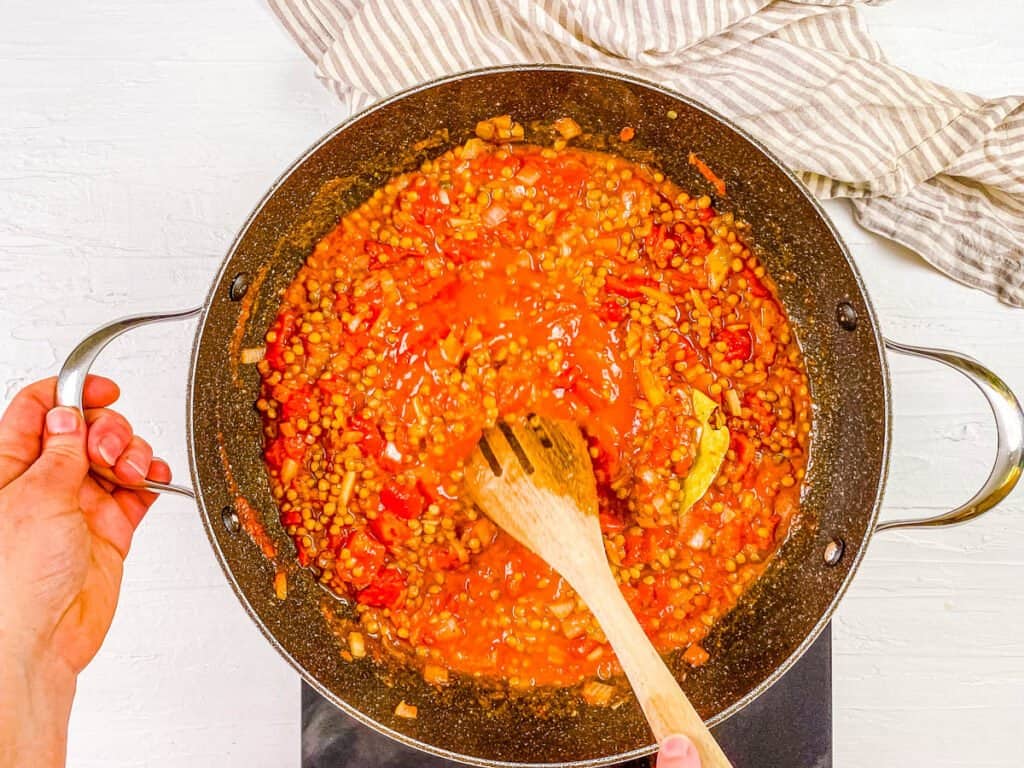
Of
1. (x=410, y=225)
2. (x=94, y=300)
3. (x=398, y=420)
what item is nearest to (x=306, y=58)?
(x=410, y=225)

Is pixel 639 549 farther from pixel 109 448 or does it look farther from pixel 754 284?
pixel 109 448

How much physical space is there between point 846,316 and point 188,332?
1476 millimetres

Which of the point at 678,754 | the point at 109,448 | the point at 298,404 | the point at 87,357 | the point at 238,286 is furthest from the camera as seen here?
the point at 298,404

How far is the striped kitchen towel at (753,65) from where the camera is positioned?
192cm

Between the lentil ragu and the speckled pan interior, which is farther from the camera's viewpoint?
the lentil ragu

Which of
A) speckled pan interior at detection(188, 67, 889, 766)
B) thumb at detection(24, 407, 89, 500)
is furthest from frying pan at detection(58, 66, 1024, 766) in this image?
thumb at detection(24, 407, 89, 500)

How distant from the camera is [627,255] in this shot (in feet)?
6.54

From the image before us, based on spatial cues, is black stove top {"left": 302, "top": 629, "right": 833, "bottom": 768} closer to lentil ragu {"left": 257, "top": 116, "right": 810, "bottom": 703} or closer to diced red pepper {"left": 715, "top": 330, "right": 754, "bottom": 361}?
lentil ragu {"left": 257, "top": 116, "right": 810, "bottom": 703}

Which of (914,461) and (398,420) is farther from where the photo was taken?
(914,461)

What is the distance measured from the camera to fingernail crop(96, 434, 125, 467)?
67.2 inches

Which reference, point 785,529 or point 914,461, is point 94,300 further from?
point 914,461

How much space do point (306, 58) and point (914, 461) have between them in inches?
67.5

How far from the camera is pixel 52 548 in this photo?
5.49ft

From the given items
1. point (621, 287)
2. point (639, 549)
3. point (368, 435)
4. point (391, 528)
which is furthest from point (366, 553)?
point (621, 287)
